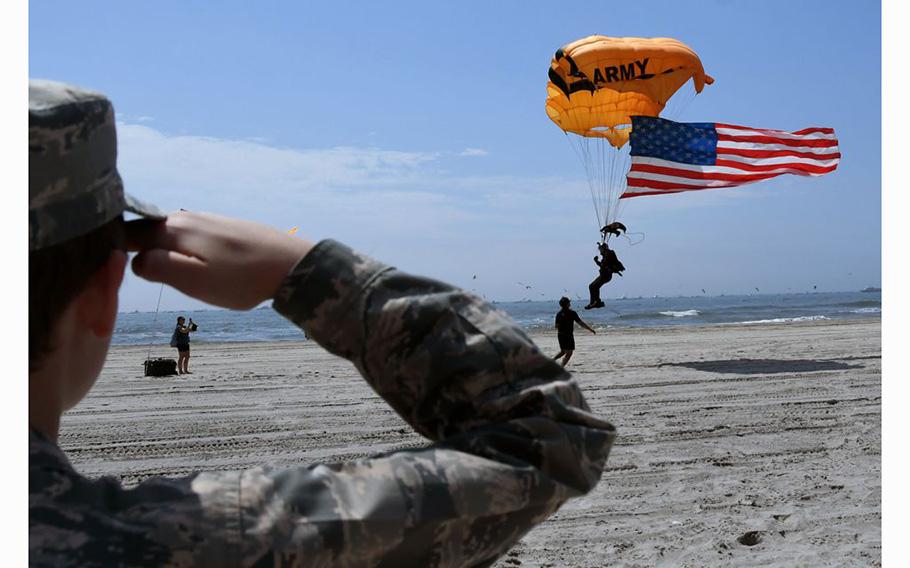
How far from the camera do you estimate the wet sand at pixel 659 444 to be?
5.21 meters

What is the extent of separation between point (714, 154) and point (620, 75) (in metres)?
2.62

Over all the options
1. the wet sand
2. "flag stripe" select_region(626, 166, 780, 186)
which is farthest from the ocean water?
"flag stripe" select_region(626, 166, 780, 186)

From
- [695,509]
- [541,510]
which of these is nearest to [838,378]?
[695,509]

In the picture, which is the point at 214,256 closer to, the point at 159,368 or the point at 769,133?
the point at 159,368

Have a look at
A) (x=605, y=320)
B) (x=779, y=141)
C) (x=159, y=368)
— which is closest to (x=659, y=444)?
(x=779, y=141)

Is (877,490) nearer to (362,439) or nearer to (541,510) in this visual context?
(362,439)

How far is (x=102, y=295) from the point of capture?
0.96 metres

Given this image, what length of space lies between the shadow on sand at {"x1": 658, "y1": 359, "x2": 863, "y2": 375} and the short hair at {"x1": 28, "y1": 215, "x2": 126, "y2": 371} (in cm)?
1407

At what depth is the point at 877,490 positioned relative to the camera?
20.6 feet

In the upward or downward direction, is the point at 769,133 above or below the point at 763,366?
above

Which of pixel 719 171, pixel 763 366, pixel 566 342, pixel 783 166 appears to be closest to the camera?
pixel 763 366

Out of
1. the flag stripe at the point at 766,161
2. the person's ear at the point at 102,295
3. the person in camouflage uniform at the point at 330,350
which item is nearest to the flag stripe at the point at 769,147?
the flag stripe at the point at 766,161

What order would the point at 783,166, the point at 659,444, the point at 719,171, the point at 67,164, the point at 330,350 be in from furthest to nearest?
the point at 719,171, the point at 783,166, the point at 659,444, the point at 330,350, the point at 67,164

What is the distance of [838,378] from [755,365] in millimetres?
2618
